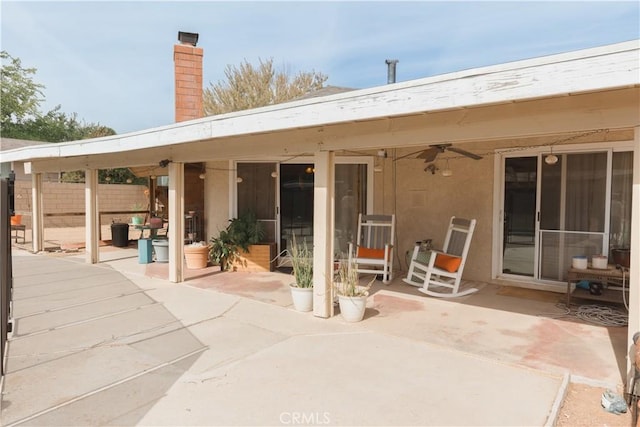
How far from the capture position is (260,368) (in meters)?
3.31

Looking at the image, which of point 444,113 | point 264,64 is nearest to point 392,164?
point 444,113

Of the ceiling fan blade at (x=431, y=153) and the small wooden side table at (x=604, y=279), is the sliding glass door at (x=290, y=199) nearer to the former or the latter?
the ceiling fan blade at (x=431, y=153)

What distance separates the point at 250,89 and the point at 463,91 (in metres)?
20.7

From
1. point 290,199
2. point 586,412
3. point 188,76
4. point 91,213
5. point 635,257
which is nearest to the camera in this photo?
point 586,412

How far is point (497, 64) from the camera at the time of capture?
2922 millimetres

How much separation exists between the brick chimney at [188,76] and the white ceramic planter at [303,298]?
19.7 ft

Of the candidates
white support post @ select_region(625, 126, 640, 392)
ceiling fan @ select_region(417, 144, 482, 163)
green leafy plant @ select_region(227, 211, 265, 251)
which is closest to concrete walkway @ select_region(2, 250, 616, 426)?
white support post @ select_region(625, 126, 640, 392)

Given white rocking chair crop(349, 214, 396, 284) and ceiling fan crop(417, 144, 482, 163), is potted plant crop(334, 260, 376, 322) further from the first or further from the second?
ceiling fan crop(417, 144, 482, 163)

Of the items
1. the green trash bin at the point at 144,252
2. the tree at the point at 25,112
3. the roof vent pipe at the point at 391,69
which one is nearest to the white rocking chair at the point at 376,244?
the roof vent pipe at the point at 391,69

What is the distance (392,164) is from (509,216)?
2.25 metres

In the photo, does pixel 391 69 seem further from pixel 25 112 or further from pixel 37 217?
pixel 25 112

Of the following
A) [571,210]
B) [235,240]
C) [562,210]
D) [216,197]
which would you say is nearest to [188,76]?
[216,197]

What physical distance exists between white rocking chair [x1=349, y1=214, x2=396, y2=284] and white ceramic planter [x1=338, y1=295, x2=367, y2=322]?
1929 millimetres
